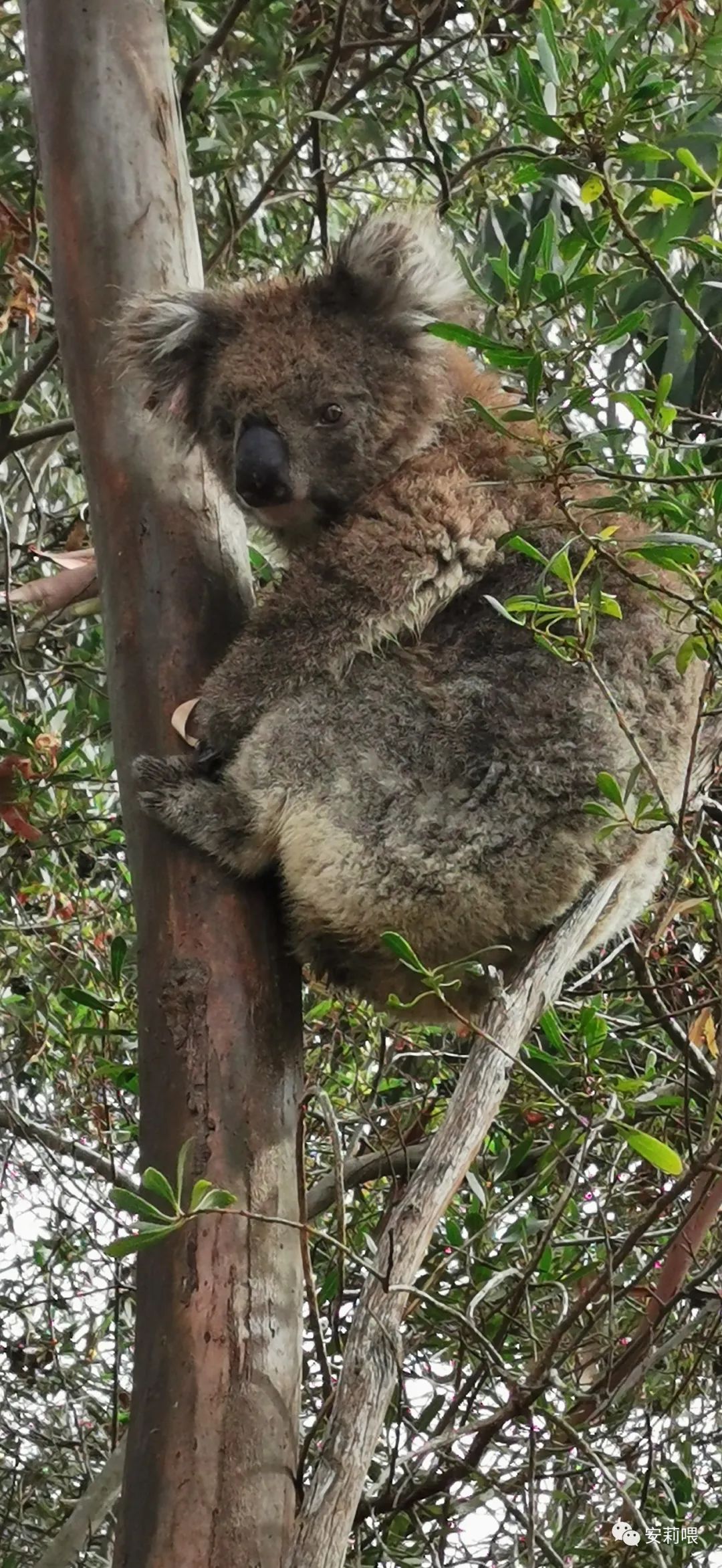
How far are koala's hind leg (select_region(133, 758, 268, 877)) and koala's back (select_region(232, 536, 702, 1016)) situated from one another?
3 cm

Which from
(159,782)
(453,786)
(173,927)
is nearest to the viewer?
(173,927)

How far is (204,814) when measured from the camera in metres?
2.14

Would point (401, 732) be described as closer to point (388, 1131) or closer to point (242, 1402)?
point (242, 1402)

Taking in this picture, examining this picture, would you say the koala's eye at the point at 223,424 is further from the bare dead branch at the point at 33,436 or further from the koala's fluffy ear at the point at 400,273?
the bare dead branch at the point at 33,436

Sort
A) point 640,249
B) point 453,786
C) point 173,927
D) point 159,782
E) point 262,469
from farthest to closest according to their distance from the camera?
point 262,469, point 453,786, point 159,782, point 173,927, point 640,249

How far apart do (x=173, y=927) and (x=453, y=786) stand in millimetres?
531

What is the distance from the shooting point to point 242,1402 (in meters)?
1.73

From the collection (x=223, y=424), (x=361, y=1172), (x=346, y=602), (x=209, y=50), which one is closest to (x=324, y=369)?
(x=223, y=424)

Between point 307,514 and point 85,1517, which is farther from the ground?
point 307,514

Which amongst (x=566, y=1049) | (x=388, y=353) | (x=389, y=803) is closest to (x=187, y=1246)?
(x=389, y=803)

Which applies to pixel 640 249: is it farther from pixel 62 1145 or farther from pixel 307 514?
pixel 62 1145

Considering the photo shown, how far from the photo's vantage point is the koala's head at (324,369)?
255 cm

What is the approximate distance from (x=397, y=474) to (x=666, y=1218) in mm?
1653

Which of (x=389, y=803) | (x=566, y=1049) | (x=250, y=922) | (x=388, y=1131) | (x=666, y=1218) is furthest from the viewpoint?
(x=388, y=1131)
